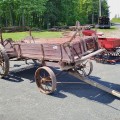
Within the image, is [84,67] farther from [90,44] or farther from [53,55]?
[53,55]

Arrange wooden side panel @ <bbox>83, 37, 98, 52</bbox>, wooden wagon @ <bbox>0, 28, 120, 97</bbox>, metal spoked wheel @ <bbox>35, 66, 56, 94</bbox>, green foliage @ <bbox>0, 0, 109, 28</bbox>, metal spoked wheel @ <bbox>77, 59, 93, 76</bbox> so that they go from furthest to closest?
green foliage @ <bbox>0, 0, 109, 28</bbox>
metal spoked wheel @ <bbox>77, 59, 93, 76</bbox>
wooden side panel @ <bbox>83, 37, 98, 52</bbox>
metal spoked wheel @ <bbox>35, 66, 56, 94</bbox>
wooden wagon @ <bbox>0, 28, 120, 97</bbox>

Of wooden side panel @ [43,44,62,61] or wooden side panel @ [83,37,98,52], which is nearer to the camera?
wooden side panel @ [43,44,62,61]

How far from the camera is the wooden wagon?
666 centimetres

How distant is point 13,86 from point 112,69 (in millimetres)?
3855

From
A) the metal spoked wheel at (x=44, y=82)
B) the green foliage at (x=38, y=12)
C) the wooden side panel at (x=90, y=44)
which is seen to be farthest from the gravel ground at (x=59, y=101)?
the green foliage at (x=38, y=12)

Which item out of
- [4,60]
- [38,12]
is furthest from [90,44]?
[38,12]

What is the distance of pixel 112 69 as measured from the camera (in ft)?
32.8

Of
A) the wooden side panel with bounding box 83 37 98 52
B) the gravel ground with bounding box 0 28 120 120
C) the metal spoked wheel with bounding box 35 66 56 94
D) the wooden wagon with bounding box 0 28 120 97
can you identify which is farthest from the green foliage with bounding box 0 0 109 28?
the metal spoked wheel with bounding box 35 66 56 94

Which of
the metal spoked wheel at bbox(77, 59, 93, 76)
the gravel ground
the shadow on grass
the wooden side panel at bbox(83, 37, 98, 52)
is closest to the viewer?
the gravel ground

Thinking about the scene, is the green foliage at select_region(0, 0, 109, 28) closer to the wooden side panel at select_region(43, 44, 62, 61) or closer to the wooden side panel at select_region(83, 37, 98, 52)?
the wooden side panel at select_region(83, 37, 98, 52)

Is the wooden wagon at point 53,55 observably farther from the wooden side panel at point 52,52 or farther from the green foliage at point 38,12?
the green foliage at point 38,12

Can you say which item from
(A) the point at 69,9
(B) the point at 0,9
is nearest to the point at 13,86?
(B) the point at 0,9

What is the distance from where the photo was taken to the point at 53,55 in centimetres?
700

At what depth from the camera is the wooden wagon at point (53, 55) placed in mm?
6658
